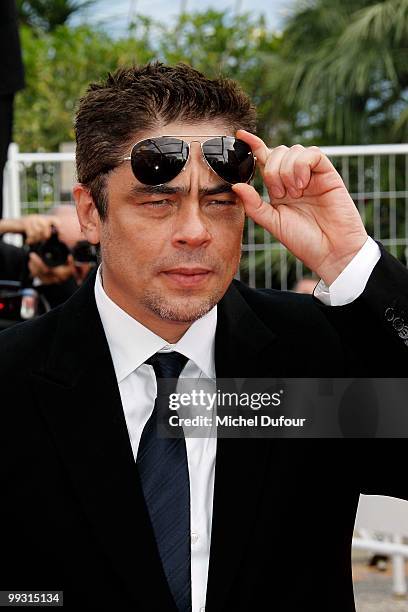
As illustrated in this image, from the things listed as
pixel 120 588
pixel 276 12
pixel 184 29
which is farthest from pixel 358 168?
pixel 184 29

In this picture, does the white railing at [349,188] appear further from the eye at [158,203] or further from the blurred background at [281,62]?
the blurred background at [281,62]

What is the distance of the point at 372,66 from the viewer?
14109mm

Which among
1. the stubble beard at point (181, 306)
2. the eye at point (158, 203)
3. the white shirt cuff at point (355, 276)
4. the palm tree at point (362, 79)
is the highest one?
the palm tree at point (362, 79)

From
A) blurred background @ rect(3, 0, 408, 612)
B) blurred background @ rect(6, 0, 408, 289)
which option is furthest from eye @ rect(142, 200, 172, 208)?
blurred background @ rect(6, 0, 408, 289)

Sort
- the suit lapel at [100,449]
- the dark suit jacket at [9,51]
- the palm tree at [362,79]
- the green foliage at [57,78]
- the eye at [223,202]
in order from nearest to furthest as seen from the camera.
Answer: the suit lapel at [100,449] < the eye at [223,202] < the dark suit jacket at [9,51] < the palm tree at [362,79] < the green foliage at [57,78]

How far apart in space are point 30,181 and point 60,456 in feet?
14.0

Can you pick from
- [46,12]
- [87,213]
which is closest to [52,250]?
[87,213]

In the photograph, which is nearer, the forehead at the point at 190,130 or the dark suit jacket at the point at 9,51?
the forehead at the point at 190,130

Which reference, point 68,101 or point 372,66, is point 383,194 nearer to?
point 372,66

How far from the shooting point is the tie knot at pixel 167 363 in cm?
219

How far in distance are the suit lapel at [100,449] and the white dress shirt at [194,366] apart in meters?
0.05

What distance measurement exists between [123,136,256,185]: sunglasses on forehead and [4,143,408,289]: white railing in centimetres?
394

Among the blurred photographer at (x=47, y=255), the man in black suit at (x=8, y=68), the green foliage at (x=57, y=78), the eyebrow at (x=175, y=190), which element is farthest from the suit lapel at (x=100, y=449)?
the green foliage at (x=57, y=78)

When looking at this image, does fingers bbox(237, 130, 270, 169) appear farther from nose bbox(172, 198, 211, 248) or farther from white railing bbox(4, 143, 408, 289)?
white railing bbox(4, 143, 408, 289)
